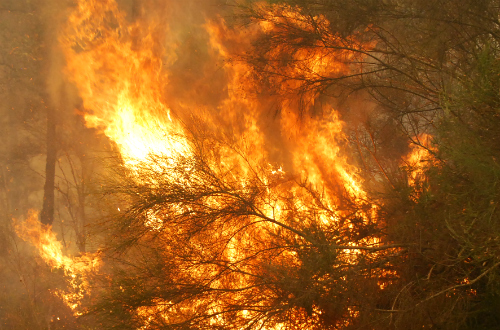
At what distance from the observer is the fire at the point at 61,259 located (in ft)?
46.0

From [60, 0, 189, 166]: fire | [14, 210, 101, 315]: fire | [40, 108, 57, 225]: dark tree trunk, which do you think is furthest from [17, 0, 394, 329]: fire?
[40, 108, 57, 225]: dark tree trunk

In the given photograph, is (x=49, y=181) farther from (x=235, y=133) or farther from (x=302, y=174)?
(x=302, y=174)

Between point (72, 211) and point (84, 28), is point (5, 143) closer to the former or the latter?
point (72, 211)

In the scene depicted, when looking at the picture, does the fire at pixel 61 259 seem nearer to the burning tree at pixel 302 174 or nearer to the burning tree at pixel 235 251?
the burning tree at pixel 302 174

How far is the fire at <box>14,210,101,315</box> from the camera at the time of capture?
14.0m

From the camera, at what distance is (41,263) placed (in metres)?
15.8

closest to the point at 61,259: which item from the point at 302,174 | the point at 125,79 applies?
the point at 125,79

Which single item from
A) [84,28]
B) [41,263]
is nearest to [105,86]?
[84,28]

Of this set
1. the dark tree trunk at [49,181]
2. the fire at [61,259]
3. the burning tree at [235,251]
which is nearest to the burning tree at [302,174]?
the burning tree at [235,251]

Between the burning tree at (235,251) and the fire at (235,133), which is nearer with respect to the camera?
the burning tree at (235,251)

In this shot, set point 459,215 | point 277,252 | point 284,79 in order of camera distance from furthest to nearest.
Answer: point 284,79
point 277,252
point 459,215

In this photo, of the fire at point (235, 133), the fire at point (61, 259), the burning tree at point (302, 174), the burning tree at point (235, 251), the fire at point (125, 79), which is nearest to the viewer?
the burning tree at point (302, 174)

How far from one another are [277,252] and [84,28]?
730 centimetres

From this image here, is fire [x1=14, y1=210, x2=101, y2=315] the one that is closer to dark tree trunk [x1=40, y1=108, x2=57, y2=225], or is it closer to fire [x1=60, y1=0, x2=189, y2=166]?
dark tree trunk [x1=40, y1=108, x2=57, y2=225]
